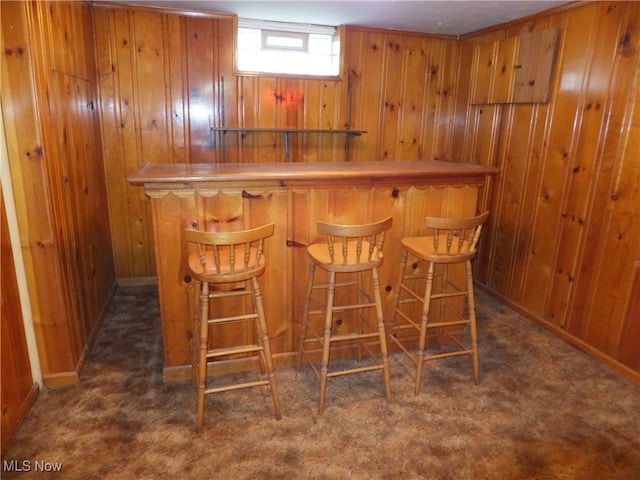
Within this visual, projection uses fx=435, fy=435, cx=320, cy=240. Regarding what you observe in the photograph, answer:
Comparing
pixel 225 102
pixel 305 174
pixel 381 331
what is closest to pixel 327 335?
pixel 381 331

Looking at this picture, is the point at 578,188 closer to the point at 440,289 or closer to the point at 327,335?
the point at 440,289

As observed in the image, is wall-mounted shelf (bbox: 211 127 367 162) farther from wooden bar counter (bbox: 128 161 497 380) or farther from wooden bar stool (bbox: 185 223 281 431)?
wooden bar stool (bbox: 185 223 281 431)

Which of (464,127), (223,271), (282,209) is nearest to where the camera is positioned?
(223,271)

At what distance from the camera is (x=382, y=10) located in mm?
3111

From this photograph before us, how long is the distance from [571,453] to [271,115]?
9.88 ft

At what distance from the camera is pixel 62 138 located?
7.74ft

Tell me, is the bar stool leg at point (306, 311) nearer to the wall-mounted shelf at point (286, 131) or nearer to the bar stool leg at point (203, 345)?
the bar stool leg at point (203, 345)

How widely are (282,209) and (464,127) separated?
7.60 feet

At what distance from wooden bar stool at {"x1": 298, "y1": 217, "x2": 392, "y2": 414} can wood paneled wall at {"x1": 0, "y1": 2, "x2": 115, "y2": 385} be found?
1272 mm

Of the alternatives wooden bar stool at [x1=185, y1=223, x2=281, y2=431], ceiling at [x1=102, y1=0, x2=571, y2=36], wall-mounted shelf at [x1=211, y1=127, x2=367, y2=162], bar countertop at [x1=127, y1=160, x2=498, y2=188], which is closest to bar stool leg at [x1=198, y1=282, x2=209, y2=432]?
wooden bar stool at [x1=185, y1=223, x2=281, y2=431]

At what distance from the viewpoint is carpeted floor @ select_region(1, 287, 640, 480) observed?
70.0 inches

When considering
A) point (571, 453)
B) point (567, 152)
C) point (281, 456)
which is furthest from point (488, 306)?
point (281, 456)

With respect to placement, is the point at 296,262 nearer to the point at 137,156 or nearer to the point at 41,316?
the point at 41,316

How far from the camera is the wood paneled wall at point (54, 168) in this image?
1954 mm
